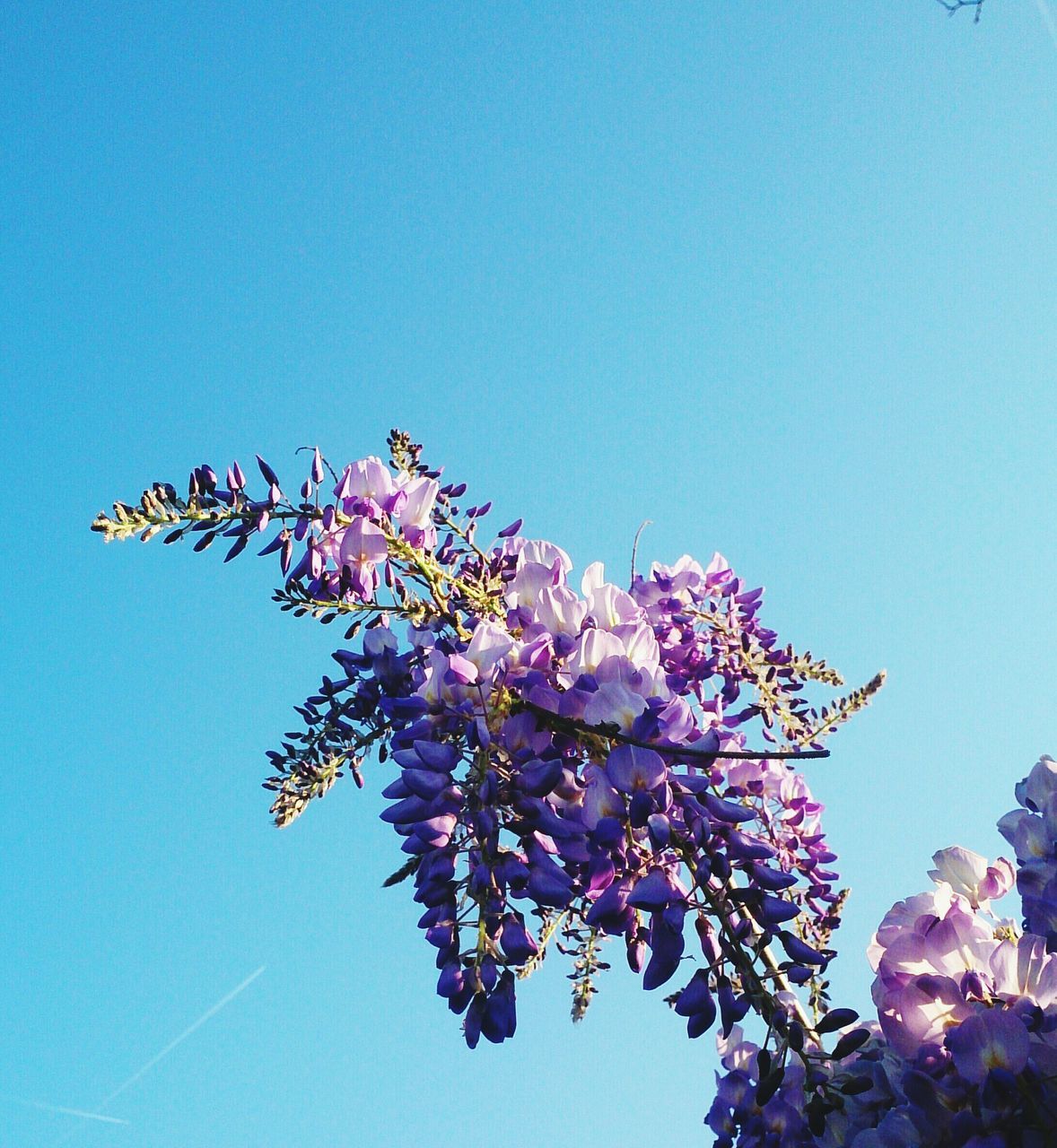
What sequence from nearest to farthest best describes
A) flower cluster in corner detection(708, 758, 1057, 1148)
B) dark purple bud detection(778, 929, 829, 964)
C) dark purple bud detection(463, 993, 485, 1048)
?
flower cluster in corner detection(708, 758, 1057, 1148), dark purple bud detection(778, 929, 829, 964), dark purple bud detection(463, 993, 485, 1048)

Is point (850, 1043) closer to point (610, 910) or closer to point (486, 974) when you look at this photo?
point (610, 910)

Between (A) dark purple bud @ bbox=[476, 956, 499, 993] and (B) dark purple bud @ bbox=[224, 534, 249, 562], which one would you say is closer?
(A) dark purple bud @ bbox=[476, 956, 499, 993]

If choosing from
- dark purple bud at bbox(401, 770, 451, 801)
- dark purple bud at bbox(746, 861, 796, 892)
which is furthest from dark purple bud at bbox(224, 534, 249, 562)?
dark purple bud at bbox(746, 861, 796, 892)

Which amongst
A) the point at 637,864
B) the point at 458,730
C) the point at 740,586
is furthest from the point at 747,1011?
the point at 740,586

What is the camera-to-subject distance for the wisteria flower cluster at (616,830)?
53.9 inches

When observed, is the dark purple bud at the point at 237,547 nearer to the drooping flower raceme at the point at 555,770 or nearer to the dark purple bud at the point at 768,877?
the drooping flower raceme at the point at 555,770

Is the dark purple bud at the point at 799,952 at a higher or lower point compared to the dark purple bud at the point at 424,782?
lower

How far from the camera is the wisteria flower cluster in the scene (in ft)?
4.49

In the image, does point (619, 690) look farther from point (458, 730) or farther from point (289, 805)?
point (289, 805)

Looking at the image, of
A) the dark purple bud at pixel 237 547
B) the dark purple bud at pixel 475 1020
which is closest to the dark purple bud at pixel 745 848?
the dark purple bud at pixel 475 1020

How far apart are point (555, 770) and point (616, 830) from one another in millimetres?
136

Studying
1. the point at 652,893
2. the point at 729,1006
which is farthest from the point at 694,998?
the point at 652,893

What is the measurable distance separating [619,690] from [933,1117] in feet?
2.26

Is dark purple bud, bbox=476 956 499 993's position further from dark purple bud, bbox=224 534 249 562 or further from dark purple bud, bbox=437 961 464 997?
dark purple bud, bbox=224 534 249 562
